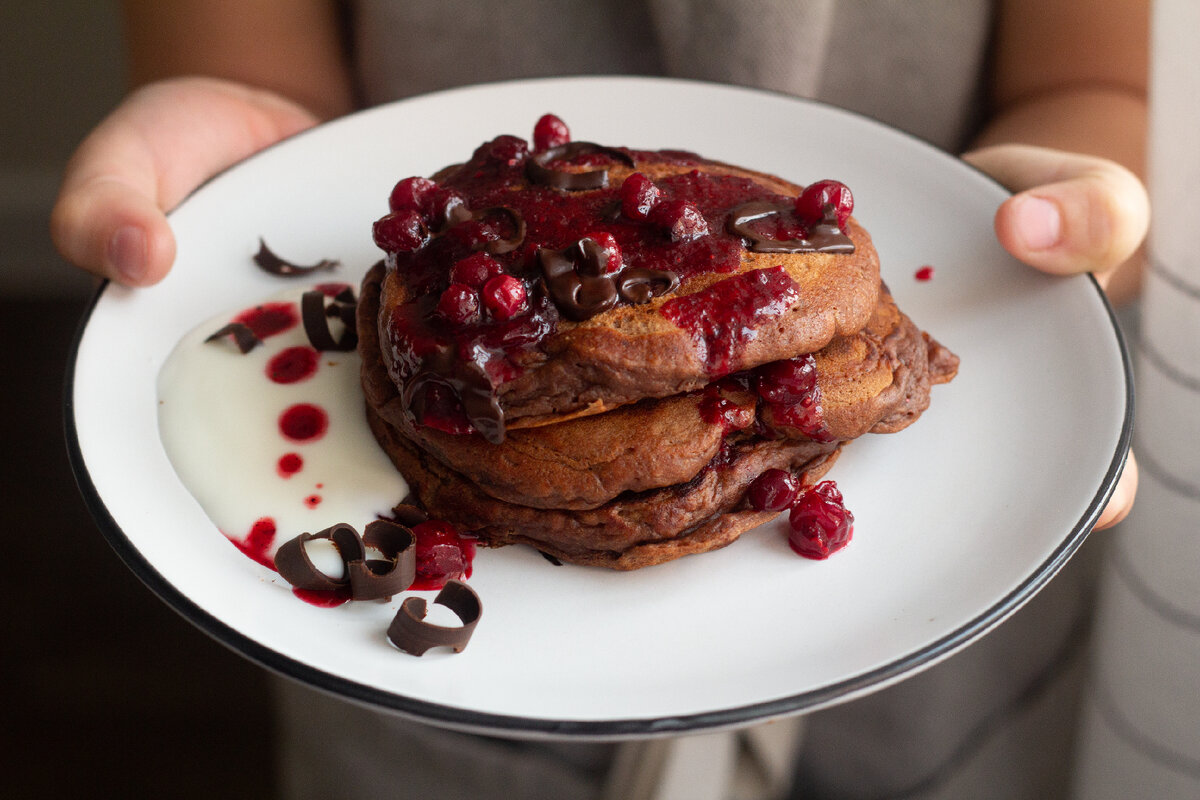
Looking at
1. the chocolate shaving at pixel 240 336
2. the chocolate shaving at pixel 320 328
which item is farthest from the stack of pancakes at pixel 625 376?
the chocolate shaving at pixel 240 336

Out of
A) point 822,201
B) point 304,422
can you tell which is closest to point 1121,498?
point 822,201

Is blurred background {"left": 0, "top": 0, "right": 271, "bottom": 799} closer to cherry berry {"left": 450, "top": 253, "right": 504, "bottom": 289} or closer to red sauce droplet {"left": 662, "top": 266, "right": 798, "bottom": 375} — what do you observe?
cherry berry {"left": 450, "top": 253, "right": 504, "bottom": 289}

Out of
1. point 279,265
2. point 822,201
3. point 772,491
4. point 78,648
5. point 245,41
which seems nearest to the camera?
point 772,491

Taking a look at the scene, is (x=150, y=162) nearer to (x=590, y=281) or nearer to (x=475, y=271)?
(x=475, y=271)

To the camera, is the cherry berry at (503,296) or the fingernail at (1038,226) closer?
the cherry berry at (503,296)

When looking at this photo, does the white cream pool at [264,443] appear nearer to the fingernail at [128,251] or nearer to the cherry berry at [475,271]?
the fingernail at [128,251]
